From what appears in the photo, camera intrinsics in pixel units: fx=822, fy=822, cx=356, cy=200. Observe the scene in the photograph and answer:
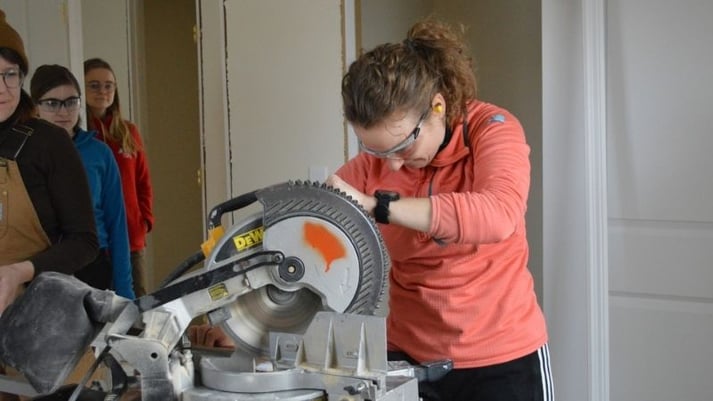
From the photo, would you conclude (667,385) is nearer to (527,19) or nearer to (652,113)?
(652,113)

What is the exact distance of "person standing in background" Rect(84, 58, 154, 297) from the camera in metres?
3.83

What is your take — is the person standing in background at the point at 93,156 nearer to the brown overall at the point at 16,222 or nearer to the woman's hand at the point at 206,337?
the brown overall at the point at 16,222

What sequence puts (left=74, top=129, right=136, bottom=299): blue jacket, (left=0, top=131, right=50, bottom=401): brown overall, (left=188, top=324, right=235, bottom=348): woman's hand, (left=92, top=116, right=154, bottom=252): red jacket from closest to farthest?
(left=188, top=324, right=235, bottom=348): woman's hand → (left=0, top=131, right=50, bottom=401): brown overall → (left=74, top=129, right=136, bottom=299): blue jacket → (left=92, top=116, right=154, bottom=252): red jacket

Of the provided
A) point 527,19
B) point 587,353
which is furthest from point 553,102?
point 527,19

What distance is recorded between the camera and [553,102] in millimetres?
2633

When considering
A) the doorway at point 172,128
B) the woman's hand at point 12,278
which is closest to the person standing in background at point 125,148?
the doorway at point 172,128

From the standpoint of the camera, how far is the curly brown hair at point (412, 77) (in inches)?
51.0

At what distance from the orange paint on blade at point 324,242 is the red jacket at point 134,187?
9.56ft

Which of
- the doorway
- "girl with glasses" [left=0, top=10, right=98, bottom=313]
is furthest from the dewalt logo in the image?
the doorway

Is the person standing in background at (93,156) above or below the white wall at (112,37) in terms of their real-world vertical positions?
below

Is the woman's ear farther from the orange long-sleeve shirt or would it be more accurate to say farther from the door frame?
the door frame

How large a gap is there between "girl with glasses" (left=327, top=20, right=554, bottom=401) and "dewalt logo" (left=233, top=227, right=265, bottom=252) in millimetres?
301

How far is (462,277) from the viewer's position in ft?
4.76

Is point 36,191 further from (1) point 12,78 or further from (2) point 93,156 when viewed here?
(2) point 93,156
